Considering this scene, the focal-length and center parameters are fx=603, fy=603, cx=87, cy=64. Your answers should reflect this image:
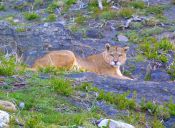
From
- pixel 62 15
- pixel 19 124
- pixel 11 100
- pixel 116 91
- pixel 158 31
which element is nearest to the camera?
pixel 19 124

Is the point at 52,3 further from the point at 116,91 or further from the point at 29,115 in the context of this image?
the point at 29,115

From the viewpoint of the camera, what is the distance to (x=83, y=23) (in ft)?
51.5

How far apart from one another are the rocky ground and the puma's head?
172 mm

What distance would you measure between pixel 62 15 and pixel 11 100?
8.53m

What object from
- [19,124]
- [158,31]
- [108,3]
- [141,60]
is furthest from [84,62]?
[19,124]

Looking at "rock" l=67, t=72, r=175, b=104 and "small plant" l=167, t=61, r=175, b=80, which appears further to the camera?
"small plant" l=167, t=61, r=175, b=80

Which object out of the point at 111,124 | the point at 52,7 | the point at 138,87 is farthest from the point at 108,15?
the point at 111,124

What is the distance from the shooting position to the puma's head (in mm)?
13234

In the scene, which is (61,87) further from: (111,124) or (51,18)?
(51,18)

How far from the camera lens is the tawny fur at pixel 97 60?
12035 millimetres

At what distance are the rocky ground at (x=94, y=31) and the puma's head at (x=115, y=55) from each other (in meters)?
0.17

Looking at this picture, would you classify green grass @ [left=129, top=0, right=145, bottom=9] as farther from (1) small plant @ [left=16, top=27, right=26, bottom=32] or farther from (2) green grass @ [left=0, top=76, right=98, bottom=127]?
(2) green grass @ [left=0, top=76, right=98, bottom=127]

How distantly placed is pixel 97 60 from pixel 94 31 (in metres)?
1.89

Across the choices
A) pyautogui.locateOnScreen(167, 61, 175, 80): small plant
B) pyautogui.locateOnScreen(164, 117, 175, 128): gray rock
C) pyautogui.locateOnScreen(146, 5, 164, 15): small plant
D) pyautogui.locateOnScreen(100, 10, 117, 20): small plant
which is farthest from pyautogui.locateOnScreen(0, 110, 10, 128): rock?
pyautogui.locateOnScreen(146, 5, 164, 15): small plant
